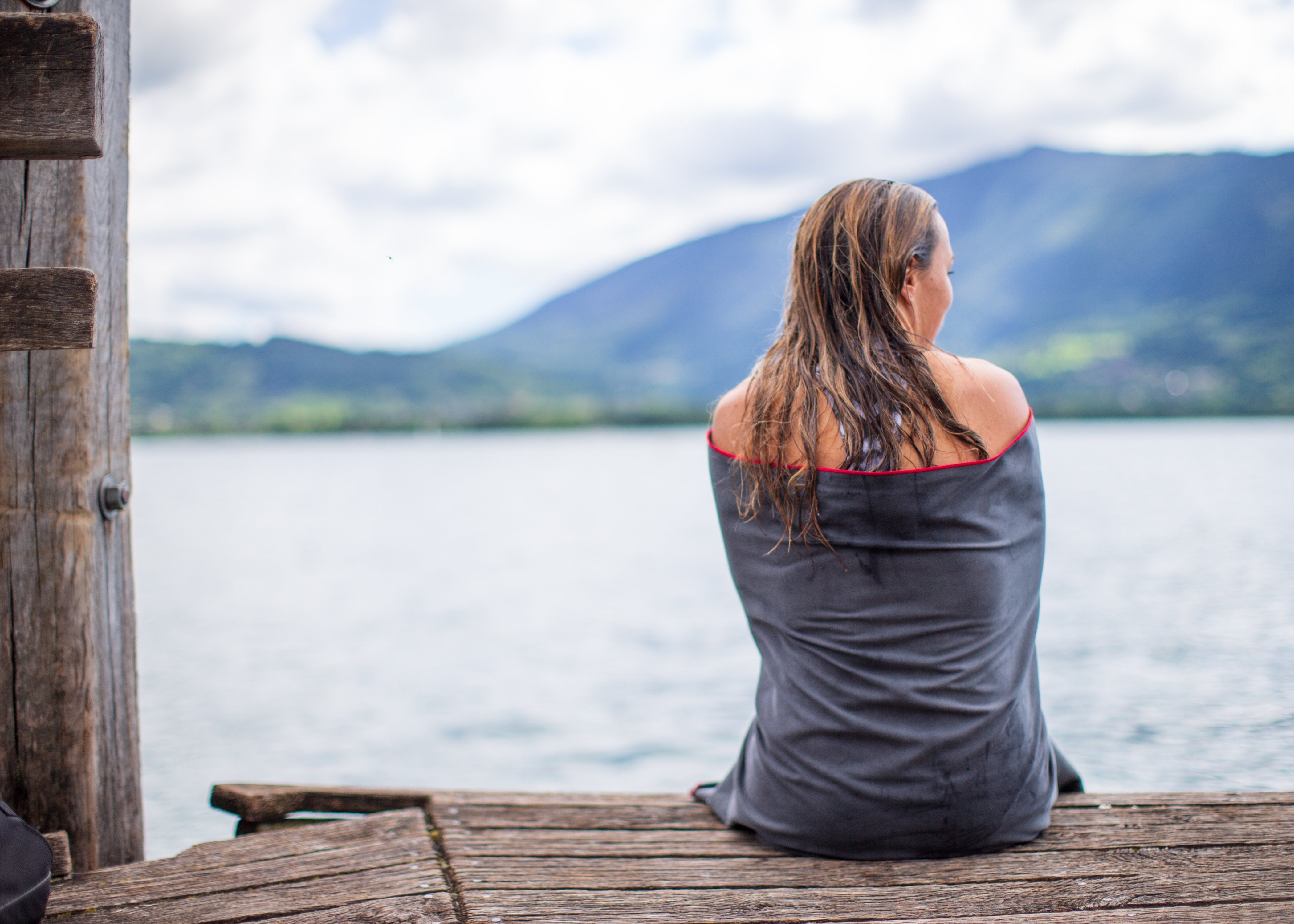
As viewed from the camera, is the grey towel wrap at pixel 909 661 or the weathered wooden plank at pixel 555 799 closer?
the grey towel wrap at pixel 909 661

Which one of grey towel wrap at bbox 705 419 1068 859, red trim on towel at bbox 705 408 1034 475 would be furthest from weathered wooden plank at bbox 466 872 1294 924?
red trim on towel at bbox 705 408 1034 475

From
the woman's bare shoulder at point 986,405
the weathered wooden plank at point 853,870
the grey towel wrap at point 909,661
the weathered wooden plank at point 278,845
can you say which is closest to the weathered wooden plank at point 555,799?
the weathered wooden plank at point 278,845

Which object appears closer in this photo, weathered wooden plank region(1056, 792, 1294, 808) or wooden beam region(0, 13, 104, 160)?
wooden beam region(0, 13, 104, 160)

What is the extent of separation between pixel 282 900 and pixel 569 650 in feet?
40.5

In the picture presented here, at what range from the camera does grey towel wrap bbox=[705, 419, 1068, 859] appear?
1924 millimetres

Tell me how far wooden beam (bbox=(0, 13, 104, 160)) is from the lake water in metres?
4.99

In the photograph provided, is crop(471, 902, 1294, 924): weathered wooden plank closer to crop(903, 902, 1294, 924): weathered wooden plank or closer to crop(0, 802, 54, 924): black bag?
crop(903, 902, 1294, 924): weathered wooden plank

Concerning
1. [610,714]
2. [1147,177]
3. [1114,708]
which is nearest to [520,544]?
[610,714]

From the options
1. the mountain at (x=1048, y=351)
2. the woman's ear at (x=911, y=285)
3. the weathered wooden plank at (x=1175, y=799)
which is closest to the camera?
the woman's ear at (x=911, y=285)

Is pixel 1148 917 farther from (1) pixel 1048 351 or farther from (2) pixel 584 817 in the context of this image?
(1) pixel 1048 351

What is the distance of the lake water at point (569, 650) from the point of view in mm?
8484

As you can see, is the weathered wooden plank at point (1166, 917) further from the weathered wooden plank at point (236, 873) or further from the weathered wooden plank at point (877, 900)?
the weathered wooden plank at point (236, 873)

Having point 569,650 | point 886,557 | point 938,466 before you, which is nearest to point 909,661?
point 886,557

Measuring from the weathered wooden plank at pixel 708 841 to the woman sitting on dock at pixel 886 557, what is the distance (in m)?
0.10
